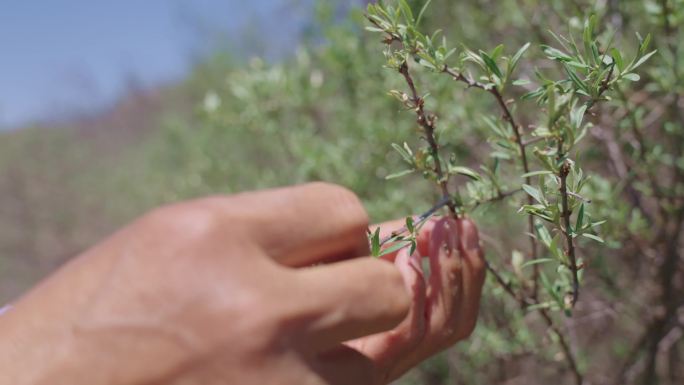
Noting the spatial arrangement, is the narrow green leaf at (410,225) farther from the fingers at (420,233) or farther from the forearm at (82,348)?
the forearm at (82,348)

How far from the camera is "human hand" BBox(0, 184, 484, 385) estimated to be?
0.68 meters

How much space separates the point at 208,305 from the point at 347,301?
0.53 feet

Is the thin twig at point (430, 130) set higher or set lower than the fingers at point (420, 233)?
higher

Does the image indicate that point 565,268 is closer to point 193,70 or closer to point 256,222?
point 256,222

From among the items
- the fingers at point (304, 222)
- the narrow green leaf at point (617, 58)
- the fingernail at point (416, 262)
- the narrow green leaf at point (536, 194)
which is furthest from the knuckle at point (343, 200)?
the narrow green leaf at point (617, 58)

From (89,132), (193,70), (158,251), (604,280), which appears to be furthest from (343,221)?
(89,132)

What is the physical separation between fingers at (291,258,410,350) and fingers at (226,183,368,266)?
1.2 inches

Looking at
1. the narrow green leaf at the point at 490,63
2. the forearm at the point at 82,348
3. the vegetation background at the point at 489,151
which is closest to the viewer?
the forearm at the point at 82,348

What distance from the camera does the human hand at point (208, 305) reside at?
682mm

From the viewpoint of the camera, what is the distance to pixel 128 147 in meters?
15.1

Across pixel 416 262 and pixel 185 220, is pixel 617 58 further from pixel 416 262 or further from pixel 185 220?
pixel 185 220

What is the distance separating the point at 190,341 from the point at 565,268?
0.59 m

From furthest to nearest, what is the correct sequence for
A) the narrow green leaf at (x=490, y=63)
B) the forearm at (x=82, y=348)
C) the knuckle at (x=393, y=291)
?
1. the narrow green leaf at (x=490, y=63)
2. the knuckle at (x=393, y=291)
3. the forearm at (x=82, y=348)

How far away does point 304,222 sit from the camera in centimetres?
79
